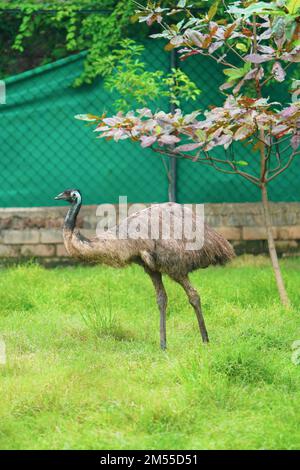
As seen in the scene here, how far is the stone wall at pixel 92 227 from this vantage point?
1055cm

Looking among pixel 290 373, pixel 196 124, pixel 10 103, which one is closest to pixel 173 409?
pixel 290 373

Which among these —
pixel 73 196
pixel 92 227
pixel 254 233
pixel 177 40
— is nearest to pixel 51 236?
pixel 92 227

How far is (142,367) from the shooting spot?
21.9 ft

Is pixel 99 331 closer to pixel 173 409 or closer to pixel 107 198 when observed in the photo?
pixel 173 409

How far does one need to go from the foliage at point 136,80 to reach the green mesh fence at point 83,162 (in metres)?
0.19

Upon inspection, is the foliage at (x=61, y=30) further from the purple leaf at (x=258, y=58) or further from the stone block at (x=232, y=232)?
the purple leaf at (x=258, y=58)

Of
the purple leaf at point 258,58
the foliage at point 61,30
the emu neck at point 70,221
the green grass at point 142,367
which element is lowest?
the green grass at point 142,367

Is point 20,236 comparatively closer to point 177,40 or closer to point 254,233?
point 254,233

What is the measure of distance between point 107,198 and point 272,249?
2.53 m

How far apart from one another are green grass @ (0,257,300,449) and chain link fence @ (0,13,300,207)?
53.8 inches

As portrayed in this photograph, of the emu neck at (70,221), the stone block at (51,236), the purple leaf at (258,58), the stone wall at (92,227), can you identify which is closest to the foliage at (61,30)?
the stone wall at (92,227)

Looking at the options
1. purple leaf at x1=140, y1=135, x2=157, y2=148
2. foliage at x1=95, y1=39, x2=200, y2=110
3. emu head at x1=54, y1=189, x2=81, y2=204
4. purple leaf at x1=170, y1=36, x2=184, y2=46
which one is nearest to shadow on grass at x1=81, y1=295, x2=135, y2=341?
emu head at x1=54, y1=189, x2=81, y2=204

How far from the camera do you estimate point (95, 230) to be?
10.6 m

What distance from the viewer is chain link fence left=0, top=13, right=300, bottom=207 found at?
414 inches
